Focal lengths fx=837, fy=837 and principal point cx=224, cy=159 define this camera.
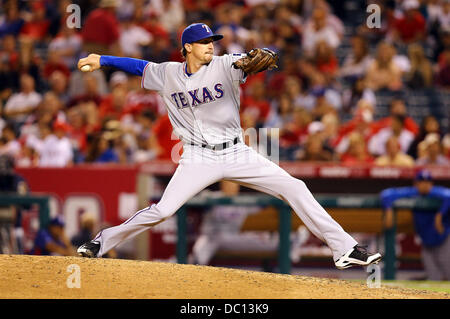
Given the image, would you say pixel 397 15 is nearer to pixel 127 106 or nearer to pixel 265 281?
pixel 127 106

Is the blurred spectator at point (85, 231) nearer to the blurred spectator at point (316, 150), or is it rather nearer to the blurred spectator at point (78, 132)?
the blurred spectator at point (78, 132)

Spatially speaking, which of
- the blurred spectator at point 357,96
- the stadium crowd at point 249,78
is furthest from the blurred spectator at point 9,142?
the blurred spectator at point 357,96

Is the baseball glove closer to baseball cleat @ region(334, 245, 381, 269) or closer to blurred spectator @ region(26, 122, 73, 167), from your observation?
baseball cleat @ region(334, 245, 381, 269)

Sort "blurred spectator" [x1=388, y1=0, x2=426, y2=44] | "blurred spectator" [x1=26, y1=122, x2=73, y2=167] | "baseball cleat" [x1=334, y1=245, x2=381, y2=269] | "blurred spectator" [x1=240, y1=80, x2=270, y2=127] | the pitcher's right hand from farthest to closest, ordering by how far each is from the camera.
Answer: "blurred spectator" [x1=388, y1=0, x2=426, y2=44]
"blurred spectator" [x1=240, y1=80, x2=270, y2=127]
"blurred spectator" [x1=26, y1=122, x2=73, y2=167]
the pitcher's right hand
"baseball cleat" [x1=334, y1=245, x2=381, y2=269]

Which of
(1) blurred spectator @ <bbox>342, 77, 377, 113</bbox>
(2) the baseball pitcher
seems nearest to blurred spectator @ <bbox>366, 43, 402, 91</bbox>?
(1) blurred spectator @ <bbox>342, 77, 377, 113</bbox>

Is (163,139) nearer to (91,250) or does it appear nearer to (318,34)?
(318,34)

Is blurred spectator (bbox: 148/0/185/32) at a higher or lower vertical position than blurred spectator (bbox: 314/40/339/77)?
higher

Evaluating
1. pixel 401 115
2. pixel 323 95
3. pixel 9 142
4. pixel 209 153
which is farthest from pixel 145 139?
pixel 209 153
